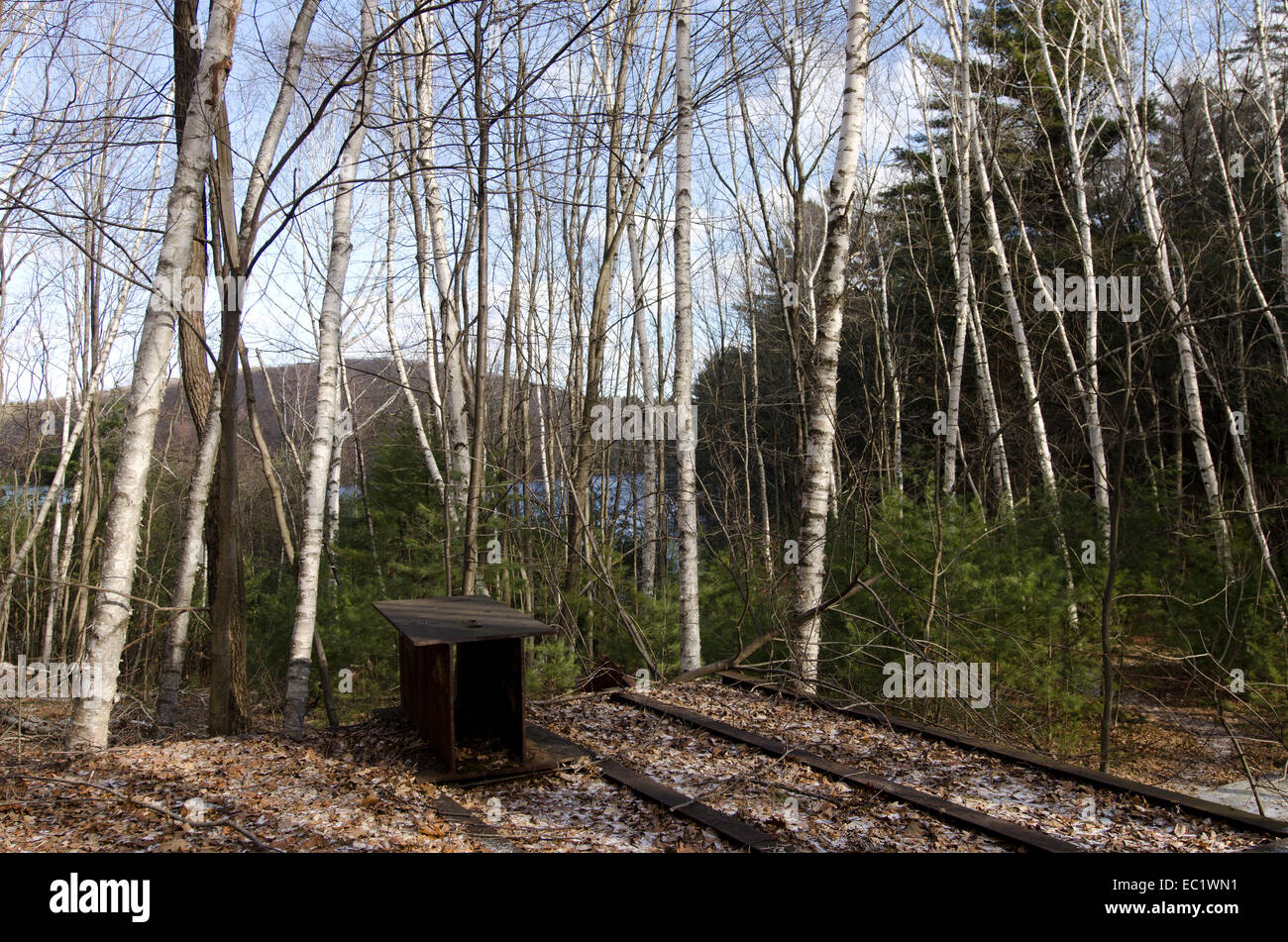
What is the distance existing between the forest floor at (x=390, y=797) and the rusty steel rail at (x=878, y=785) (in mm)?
76

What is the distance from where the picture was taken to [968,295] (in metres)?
13.2

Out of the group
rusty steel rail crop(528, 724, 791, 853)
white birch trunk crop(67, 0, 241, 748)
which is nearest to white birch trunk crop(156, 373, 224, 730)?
white birch trunk crop(67, 0, 241, 748)

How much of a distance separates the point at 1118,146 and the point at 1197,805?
725 inches

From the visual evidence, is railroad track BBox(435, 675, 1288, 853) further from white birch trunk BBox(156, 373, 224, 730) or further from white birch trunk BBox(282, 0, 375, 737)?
white birch trunk BBox(156, 373, 224, 730)

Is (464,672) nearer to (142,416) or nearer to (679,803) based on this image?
(679,803)

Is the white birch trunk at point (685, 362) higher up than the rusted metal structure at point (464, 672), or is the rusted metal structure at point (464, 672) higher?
the white birch trunk at point (685, 362)

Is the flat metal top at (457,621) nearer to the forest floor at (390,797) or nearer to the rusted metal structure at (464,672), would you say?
the rusted metal structure at (464,672)

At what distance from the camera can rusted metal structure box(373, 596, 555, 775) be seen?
423 centimetres

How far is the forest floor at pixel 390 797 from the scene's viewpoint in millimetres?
3293

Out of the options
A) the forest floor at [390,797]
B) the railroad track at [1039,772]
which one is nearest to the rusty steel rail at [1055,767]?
the railroad track at [1039,772]

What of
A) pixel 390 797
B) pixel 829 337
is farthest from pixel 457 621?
pixel 829 337

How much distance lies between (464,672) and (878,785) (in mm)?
2469
